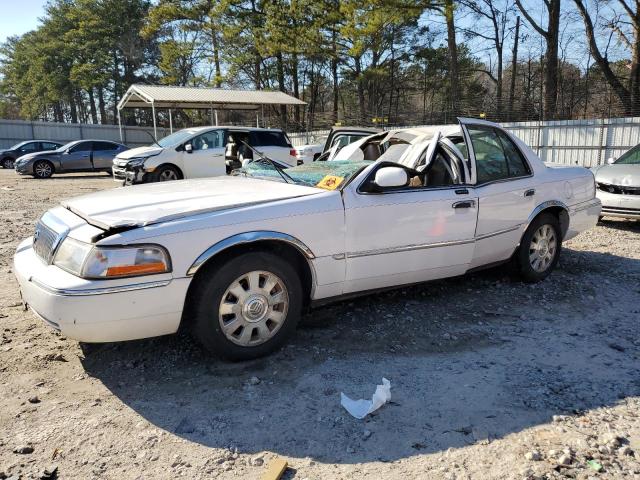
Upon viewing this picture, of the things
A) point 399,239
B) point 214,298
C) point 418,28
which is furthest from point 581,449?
point 418,28

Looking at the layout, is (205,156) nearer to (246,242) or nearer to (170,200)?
(170,200)

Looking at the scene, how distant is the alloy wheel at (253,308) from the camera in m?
3.26

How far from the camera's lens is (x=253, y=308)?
10.9 ft

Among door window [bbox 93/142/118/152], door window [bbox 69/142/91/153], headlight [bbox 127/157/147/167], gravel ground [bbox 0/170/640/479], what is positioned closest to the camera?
gravel ground [bbox 0/170/640/479]

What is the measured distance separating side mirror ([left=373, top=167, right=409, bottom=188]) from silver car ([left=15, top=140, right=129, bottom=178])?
18208 millimetres

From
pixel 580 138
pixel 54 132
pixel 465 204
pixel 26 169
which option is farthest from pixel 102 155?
pixel 54 132

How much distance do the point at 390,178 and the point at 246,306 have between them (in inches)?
54.2

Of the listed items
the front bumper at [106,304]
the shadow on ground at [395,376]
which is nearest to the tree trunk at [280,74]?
the shadow on ground at [395,376]

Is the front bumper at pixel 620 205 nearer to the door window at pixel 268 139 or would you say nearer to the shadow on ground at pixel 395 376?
the shadow on ground at pixel 395 376

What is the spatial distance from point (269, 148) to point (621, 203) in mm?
8929

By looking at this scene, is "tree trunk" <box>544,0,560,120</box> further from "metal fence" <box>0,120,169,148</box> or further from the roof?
"metal fence" <box>0,120,169,148</box>

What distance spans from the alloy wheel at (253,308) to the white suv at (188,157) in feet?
31.0

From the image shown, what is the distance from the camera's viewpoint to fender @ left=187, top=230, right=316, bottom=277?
3094 mm

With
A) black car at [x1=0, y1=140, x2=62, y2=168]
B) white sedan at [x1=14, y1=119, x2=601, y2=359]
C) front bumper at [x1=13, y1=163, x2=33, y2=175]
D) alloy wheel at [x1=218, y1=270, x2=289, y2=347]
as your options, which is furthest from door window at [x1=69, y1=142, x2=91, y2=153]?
alloy wheel at [x1=218, y1=270, x2=289, y2=347]
